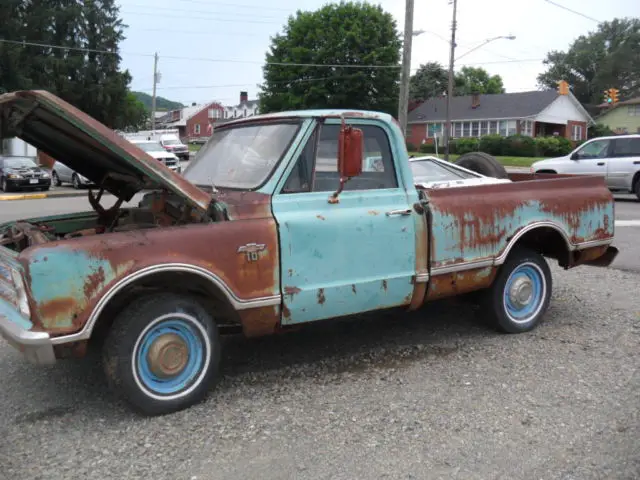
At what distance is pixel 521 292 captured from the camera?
18.2 feet

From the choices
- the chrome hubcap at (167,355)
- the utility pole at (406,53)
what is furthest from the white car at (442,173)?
the utility pole at (406,53)

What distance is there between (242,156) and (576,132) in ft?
200

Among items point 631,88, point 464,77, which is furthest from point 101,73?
point 631,88

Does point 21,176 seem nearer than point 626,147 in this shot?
No

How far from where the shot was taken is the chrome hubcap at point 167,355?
12.5 ft

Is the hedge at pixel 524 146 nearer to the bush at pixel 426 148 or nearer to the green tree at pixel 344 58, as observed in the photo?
the bush at pixel 426 148

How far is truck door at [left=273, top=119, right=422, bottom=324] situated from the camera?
4.20 metres

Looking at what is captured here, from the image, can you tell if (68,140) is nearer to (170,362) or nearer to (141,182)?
(141,182)

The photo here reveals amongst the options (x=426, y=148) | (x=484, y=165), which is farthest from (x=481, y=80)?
(x=484, y=165)

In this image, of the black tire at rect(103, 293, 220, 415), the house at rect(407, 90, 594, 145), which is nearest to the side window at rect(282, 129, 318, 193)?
the black tire at rect(103, 293, 220, 415)

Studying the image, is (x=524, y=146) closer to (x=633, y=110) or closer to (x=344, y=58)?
(x=344, y=58)

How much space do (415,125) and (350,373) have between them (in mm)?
A: 59267

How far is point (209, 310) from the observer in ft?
14.0

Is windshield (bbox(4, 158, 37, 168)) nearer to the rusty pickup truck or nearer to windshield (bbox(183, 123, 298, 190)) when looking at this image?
the rusty pickup truck
